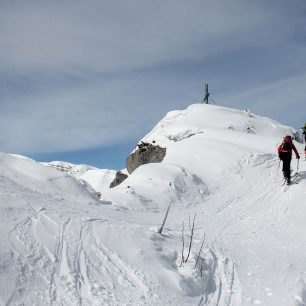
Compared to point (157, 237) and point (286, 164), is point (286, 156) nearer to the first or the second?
point (286, 164)

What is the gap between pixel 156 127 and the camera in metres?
28.3

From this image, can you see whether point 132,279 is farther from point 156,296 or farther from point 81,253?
point 81,253

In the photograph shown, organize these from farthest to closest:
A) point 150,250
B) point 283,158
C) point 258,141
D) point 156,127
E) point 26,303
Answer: point 156,127, point 258,141, point 283,158, point 150,250, point 26,303

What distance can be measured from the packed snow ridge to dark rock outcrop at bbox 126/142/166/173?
420 cm

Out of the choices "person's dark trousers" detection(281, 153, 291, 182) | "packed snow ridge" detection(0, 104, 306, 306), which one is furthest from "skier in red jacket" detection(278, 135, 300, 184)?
"packed snow ridge" detection(0, 104, 306, 306)

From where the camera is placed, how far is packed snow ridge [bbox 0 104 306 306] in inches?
272

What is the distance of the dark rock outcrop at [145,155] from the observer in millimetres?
22969

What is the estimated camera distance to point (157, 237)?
9.41 m

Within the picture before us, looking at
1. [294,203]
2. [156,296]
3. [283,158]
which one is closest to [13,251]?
[156,296]

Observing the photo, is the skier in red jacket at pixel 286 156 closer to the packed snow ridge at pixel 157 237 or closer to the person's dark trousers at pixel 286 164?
the person's dark trousers at pixel 286 164

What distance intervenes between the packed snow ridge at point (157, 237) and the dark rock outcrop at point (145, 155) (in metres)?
4.20

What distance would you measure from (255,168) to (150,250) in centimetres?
1081

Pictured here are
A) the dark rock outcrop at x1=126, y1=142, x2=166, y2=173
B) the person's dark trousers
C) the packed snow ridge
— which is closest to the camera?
the packed snow ridge

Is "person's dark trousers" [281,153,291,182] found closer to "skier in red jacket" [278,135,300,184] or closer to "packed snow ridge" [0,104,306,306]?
"skier in red jacket" [278,135,300,184]
